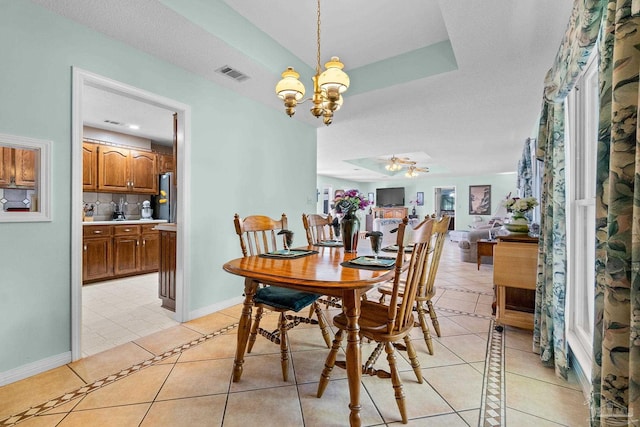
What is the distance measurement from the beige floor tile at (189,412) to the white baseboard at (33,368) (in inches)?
36.9

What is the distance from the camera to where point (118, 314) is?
298 centimetres

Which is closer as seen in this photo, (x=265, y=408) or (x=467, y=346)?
(x=265, y=408)

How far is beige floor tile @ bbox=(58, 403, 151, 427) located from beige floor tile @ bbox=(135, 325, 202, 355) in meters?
0.64

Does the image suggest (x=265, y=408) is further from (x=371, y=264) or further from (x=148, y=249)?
(x=148, y=249)

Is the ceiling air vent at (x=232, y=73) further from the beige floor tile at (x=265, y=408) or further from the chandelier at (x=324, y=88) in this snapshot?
the beige floor tile at (x=265, y=408)

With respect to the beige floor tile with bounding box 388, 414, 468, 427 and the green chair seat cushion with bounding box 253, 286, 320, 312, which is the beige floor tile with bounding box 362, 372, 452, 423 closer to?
the beige floor tile with bounding box 388, 414, 468, 427

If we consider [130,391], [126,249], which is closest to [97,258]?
[126,249]

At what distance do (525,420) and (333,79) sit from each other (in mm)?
2204

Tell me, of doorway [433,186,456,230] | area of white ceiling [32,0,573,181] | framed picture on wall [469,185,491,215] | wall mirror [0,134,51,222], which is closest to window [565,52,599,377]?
area of white ceiling [32,0,573,181]

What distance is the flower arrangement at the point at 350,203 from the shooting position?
86.3 inches

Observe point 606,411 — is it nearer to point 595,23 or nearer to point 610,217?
point 610,217

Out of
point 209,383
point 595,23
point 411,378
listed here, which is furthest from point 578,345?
point 209,383

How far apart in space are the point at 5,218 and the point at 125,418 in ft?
4.59

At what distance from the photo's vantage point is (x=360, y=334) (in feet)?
5.13
